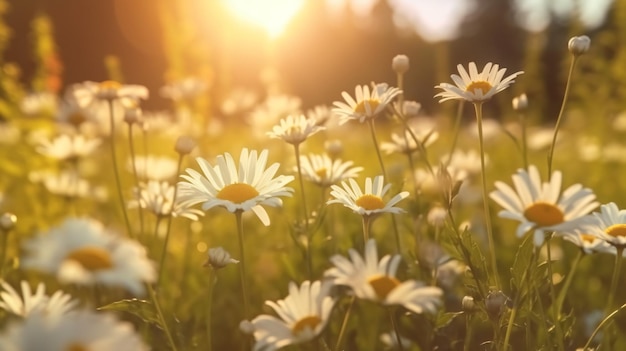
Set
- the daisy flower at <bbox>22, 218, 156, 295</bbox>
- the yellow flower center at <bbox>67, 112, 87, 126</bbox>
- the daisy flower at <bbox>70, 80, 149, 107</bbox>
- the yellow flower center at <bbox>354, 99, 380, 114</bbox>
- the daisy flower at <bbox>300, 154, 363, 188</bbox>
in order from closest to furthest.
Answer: the daisy flower at <bbox>22, 218, 156, 295</bbox>
the yellow flower center at <bbox>354, 99, 380, 114</bbox>
the daisy flower at <bbox>300, 154, 363, 188</bbox>
the daisy flower at <bbox>70, 80, 149, 107</bbox>
the yellow flower center at <bbox>67, 112, 87, 126</bbox>

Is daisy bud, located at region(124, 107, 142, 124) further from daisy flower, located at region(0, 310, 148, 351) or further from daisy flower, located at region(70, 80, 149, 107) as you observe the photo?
daisy flower, located at region(0, 310, 148, 351)

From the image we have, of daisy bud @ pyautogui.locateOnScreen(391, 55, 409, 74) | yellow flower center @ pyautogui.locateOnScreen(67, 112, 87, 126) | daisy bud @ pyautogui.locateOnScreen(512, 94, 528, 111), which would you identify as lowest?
daisy bud @ pyautogui.locateOnScreen(512, 94, 528, 111)

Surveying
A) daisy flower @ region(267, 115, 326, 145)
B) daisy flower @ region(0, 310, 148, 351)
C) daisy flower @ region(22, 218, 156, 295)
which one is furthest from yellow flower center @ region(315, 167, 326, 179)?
daisy flower @ region(0, 310, 148, 351)

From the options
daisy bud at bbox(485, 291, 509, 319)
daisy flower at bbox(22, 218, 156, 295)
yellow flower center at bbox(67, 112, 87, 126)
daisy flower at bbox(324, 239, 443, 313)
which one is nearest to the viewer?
daisy flower at bbox(22, 218, 156, 295)

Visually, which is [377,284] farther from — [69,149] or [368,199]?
[69,149]

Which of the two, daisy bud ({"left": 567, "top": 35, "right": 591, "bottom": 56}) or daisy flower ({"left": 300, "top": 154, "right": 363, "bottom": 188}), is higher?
daisy bud ({"left": 567, "top": 35, "right": 591, "bottom": 56})

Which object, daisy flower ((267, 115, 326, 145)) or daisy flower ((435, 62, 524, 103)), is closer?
daisy flower ((435, 62, 524, 103))

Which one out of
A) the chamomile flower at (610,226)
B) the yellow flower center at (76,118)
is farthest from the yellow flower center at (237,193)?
the yellow flower center at (76,118)

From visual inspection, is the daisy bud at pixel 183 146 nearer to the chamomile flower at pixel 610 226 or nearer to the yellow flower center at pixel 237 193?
the yellow flower center at pixel 237 193
